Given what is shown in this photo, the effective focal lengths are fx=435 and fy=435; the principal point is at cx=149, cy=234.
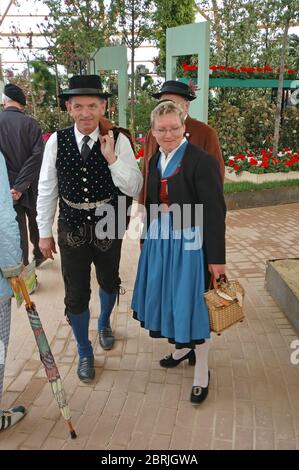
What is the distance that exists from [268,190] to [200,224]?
5.05 m

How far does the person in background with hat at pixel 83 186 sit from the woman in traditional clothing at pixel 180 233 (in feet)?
0.87

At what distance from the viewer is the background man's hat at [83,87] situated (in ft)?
8.06

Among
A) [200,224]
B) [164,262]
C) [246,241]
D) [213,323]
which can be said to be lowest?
[246,241]

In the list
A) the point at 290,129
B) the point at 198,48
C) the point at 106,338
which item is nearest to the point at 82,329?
the point at 106,338

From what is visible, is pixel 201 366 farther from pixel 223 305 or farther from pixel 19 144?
pixel 19 144

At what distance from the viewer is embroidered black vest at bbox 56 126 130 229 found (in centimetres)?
256

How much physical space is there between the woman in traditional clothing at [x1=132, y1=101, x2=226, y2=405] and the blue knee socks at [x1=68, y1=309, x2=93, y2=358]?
49 centimetres

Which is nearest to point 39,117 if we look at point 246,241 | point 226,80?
point 226,80

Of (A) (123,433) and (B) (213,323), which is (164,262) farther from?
(A) (123,433)

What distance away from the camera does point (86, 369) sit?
2.83 m

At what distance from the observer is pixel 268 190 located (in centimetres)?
711

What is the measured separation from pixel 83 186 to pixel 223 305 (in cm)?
106

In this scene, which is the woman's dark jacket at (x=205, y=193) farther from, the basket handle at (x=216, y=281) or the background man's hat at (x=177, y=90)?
the background man's hat at (x=177, y=90)

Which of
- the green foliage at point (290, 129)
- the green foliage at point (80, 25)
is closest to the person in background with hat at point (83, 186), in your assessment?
the green foliage at point (80, 25)
